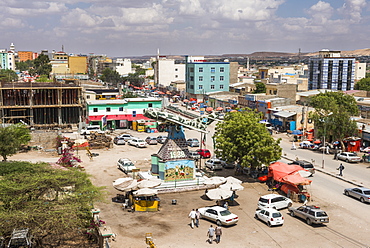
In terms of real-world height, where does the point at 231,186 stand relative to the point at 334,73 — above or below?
below

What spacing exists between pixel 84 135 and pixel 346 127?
98.5 ft

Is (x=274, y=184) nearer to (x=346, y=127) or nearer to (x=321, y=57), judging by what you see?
(x=346, y=127)

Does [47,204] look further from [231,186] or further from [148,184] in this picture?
[231,186]

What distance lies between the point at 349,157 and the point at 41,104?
1675 inches

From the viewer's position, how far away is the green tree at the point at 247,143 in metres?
32.6

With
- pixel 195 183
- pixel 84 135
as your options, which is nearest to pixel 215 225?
pixel 195 183

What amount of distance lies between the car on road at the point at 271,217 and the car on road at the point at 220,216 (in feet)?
5.21

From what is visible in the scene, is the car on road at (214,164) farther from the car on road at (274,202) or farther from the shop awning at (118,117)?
the shop awning at (118,117)

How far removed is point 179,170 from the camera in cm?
3206


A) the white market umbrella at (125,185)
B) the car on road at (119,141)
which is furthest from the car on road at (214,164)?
the car on road at (119,141)

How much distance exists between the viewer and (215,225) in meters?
24.3

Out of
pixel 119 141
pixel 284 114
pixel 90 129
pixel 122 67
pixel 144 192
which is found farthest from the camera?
pixel 122 67

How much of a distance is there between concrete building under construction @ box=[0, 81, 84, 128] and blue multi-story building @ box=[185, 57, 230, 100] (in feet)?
127

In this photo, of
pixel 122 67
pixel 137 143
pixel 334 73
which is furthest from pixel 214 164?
pixel 122 67
